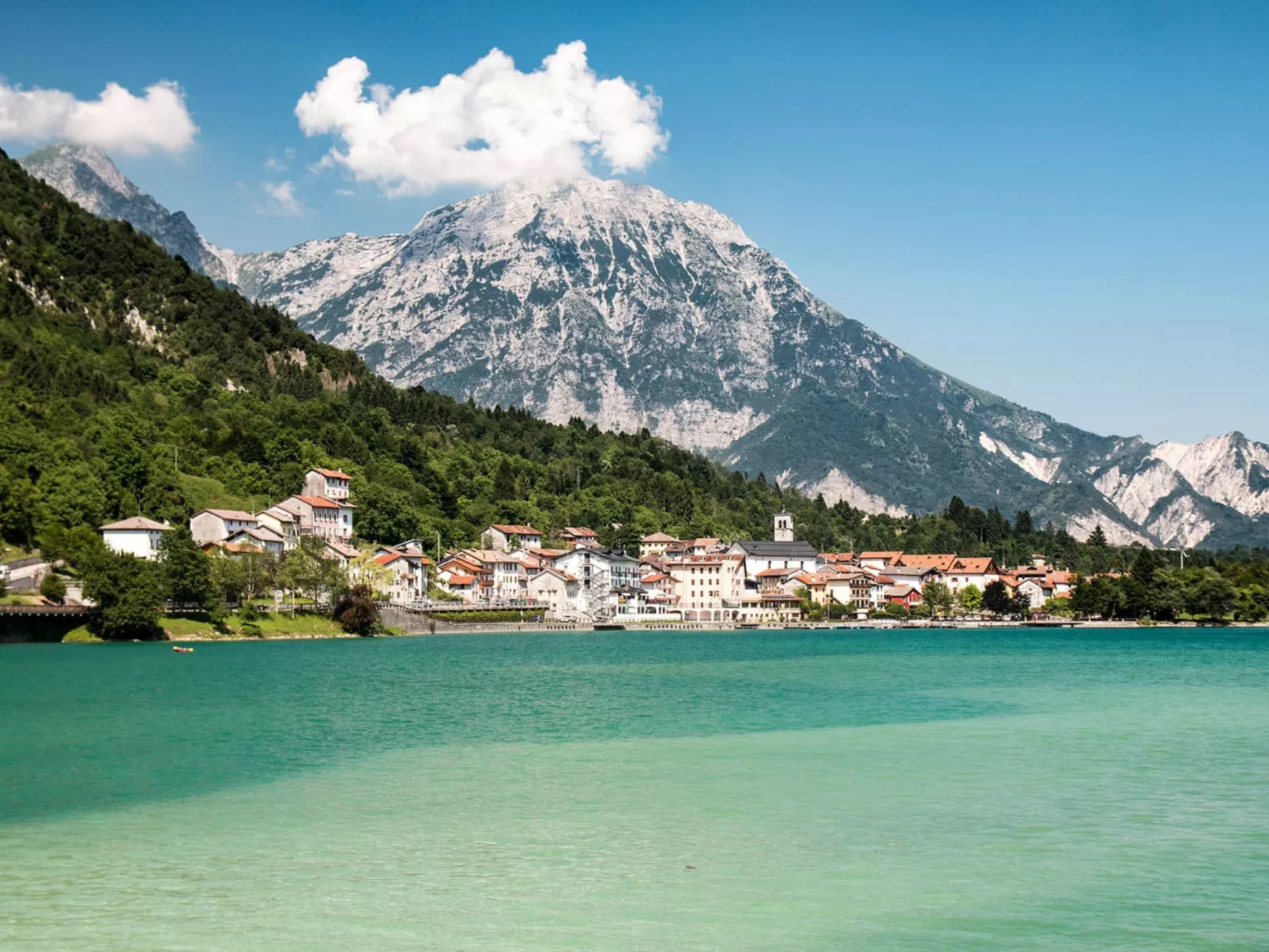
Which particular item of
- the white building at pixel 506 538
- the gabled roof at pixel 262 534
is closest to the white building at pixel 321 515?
the gabled roof at pixel 262 534

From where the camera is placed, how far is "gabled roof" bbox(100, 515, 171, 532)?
11106 cm

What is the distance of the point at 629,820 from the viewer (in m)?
25.9

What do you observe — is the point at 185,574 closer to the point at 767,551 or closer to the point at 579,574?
the point at 579,574

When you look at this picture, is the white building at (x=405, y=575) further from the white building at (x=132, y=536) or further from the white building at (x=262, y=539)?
the white building at (x=132, y=536)

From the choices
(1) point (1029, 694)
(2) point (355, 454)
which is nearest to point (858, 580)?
(2) point (355, 454)

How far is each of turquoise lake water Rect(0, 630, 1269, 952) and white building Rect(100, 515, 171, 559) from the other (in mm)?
55076

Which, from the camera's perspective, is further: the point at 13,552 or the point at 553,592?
the point at 553,592

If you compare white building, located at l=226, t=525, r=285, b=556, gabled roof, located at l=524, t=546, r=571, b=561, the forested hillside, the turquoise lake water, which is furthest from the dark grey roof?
the turquoise lake water

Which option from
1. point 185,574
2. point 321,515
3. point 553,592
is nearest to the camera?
point 185,574

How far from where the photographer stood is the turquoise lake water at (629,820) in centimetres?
1838

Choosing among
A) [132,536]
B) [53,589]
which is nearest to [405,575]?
[132,536]

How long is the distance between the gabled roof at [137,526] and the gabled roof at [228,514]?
9.82 m

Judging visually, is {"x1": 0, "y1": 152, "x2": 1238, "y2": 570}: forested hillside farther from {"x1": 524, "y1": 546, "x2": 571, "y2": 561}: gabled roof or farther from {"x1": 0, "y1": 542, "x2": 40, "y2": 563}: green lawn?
{"x1": 524, "y1": 546, "x2": 571, "y2": 561}: gabled roof

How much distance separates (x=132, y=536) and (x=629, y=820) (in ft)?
316
